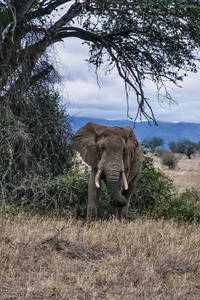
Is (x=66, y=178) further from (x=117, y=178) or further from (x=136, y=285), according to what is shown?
(x=136, y=285)

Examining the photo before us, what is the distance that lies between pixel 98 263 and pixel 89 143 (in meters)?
3.57

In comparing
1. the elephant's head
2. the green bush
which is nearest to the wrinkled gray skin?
the elephant's head

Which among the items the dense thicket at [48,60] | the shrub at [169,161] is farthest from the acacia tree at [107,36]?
the shrub at [169,161]

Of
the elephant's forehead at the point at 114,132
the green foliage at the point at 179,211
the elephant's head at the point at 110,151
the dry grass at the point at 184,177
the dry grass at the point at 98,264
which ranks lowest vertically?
the dry grass at the point at 98,264

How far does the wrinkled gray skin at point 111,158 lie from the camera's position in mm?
8836

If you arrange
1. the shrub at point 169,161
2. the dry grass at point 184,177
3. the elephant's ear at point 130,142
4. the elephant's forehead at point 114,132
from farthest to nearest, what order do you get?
the shrub at point 169,161 < the dry grass at point 184,177 < the elephant's ear at point 130,142 < the elephant's forehead at point 114,132

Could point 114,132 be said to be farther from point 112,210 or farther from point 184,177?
point 184,177

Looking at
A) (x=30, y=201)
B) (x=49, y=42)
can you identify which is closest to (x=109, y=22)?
(x=49, y=42)

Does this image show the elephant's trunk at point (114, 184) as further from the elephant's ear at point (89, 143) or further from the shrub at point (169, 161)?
the shrub at point (169, 161)

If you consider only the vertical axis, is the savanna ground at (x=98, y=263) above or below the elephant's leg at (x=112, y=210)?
below

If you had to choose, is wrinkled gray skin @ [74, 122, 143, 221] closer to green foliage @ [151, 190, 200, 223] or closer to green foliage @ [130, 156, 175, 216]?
green foliage @ [151, 190, 200, 223]

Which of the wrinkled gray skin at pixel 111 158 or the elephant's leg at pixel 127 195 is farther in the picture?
the elephant's leg at pixel 127 195

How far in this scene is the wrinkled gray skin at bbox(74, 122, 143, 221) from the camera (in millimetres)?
8836

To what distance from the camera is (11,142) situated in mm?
11742
